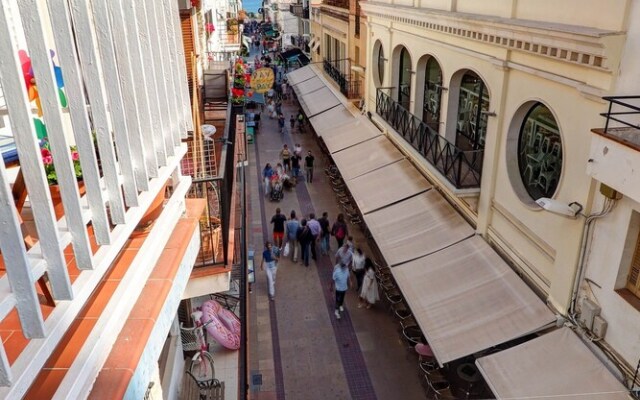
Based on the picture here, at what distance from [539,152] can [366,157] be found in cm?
812

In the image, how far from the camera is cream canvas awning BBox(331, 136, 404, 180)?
16.0 metres

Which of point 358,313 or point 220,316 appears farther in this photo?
point 358,313

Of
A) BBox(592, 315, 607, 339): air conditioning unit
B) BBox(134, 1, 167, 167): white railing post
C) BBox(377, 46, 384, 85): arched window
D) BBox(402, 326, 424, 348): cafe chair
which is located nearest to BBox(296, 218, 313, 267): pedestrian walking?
BBox(402, 326, 424, 348): cafe chair

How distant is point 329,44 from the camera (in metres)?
30.2

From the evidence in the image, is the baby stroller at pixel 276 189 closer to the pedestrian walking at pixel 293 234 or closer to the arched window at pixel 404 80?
the pedestrian walking at pixel 293 234

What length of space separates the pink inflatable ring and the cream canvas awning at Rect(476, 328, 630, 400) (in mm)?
4177

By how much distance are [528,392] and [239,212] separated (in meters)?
7.74

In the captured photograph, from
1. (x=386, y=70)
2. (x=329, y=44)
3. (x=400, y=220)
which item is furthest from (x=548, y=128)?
(x=329, y=44)

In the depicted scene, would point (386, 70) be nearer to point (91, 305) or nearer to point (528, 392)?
point (528, 392)

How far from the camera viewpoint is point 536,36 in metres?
8.18

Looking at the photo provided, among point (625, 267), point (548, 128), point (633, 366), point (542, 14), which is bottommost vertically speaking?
point (633, 366)

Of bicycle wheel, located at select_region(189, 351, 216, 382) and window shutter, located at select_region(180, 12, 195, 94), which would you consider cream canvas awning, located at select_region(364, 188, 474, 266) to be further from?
window shutter, located at select_region(180, 12, 195, 94)

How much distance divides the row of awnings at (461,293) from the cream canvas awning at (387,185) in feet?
0.10

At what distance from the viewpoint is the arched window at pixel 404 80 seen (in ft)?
53.0
